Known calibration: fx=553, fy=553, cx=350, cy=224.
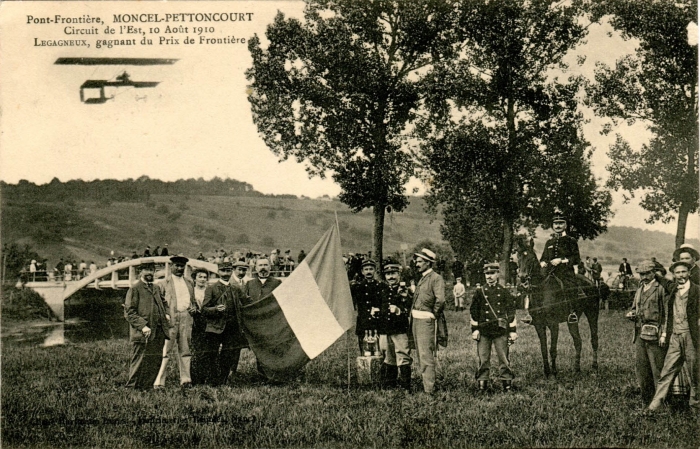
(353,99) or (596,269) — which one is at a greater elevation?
(353,99)

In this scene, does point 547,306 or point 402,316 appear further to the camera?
point 547,306

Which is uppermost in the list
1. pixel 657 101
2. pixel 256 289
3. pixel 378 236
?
pixel 657 101

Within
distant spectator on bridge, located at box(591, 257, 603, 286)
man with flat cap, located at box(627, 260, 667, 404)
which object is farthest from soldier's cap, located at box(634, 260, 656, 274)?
distant spectator on bridge, located at box(591, 257, 603, 286)

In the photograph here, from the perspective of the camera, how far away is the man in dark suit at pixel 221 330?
7.48m

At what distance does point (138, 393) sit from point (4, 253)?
400cm

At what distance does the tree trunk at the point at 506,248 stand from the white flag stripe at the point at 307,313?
5452mm

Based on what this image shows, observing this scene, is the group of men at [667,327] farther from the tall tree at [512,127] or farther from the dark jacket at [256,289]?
the dark jacket at [256,289]

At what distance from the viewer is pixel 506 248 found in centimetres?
1177

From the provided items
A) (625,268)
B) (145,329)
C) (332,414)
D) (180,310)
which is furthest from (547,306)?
(145,329)

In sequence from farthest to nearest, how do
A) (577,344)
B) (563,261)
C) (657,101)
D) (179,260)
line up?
(657,101) < (563,261) < (577,344) < (179,260)

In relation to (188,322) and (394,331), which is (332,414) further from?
(188,322)

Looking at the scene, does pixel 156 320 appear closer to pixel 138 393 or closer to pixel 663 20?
pixel 138 393

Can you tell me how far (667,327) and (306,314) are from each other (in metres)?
4.31

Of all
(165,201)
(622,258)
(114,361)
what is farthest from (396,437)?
(165,201)
